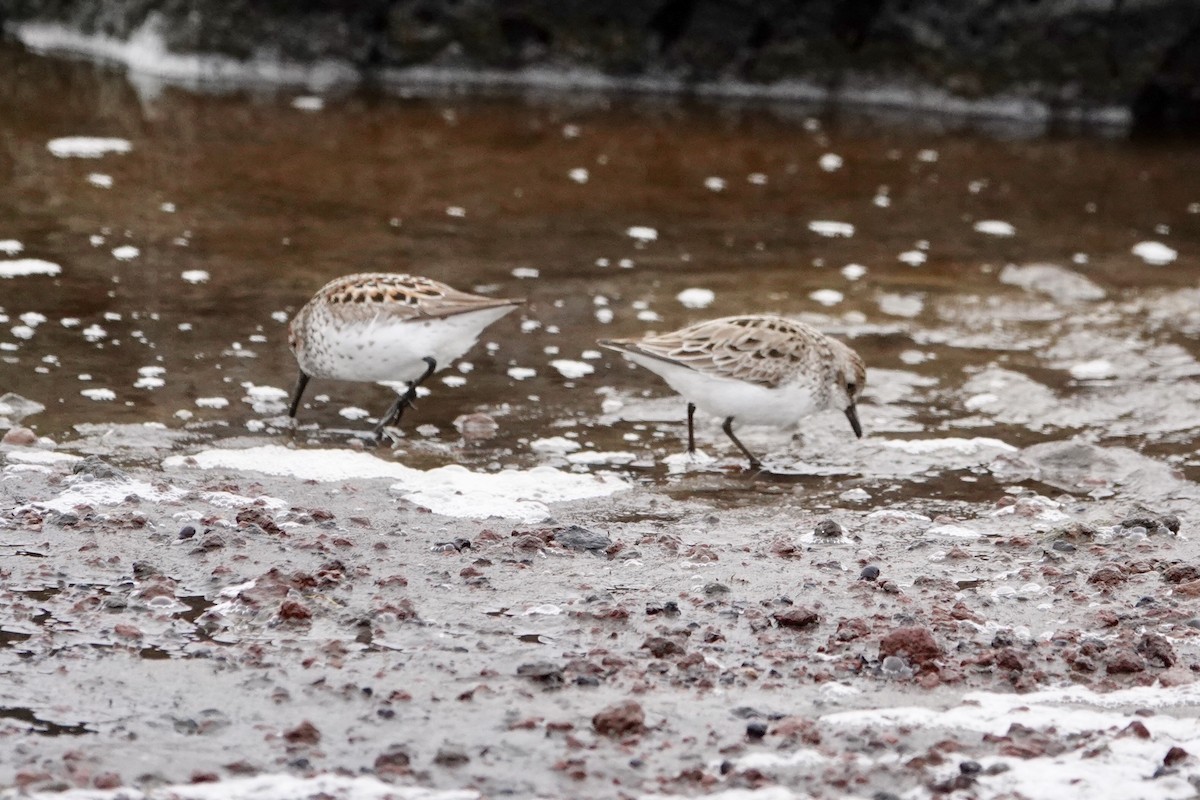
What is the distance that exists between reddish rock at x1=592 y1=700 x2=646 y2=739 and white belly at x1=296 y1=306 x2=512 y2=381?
3.67 m

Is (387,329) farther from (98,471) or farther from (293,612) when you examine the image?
(293,612)

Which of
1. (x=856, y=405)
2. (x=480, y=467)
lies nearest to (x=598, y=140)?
(x=856, y=405)

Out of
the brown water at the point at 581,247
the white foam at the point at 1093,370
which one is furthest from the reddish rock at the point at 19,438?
the white foam at the point at 1093,370

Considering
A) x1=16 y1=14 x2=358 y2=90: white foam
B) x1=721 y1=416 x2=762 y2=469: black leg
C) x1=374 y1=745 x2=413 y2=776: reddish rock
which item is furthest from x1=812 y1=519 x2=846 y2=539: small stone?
x1=16 y1=14 x2=358 y2=90: white foam

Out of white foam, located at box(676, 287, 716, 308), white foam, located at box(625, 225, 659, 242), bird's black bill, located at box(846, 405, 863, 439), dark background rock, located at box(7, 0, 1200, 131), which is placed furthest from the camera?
dark background rock, located at box(7, 0, 1200, 131)

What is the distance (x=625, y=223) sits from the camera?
11914 millimetres

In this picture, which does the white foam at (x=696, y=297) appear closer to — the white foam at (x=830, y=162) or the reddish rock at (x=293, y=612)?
the white foam at (x=830, y=162)

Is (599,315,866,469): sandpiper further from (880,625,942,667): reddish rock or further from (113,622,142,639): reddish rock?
(113,622,142,639): reddish rock

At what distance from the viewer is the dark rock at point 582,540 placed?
598 cm

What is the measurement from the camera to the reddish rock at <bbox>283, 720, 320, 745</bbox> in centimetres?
421

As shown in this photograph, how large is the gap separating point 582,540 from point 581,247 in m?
5.43

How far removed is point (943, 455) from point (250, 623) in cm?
405

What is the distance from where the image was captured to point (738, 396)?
7598 mm

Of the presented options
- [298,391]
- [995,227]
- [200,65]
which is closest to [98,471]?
[298,391]
